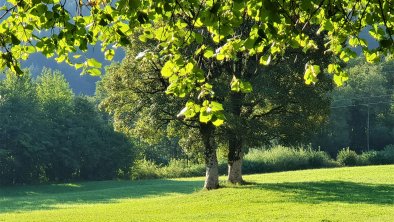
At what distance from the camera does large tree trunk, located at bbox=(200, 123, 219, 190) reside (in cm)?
3087

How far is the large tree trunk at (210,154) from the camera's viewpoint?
101 ft

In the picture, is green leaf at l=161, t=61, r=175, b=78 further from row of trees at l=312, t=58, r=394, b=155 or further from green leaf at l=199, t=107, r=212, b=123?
row of trees at l=312, t=58, r=394, b=155

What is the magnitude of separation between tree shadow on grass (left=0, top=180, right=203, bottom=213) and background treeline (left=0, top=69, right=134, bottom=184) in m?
4.32

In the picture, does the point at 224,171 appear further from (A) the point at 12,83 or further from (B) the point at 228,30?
(B) the point at 228,30

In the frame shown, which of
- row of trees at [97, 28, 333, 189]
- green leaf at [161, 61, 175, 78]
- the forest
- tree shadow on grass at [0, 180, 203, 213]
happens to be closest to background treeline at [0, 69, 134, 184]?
the forest

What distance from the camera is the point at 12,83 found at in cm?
7150

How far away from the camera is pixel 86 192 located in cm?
5006

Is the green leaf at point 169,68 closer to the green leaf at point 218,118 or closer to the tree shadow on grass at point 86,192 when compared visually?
the green leaf at point 218,118

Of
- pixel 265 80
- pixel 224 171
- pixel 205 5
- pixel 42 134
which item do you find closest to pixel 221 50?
pixel 205 5

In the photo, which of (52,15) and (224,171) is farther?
(224,171)

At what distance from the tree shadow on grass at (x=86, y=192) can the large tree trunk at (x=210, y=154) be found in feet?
30.2

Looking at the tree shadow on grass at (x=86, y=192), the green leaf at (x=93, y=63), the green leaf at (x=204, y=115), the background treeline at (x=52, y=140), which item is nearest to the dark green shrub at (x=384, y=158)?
the tree shadow on grass at (x=86, y=192)

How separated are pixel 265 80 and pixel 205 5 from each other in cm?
2105

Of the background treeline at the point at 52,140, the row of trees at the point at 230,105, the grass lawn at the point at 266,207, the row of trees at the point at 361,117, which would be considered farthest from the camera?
the row of trees at the point at 361,117
